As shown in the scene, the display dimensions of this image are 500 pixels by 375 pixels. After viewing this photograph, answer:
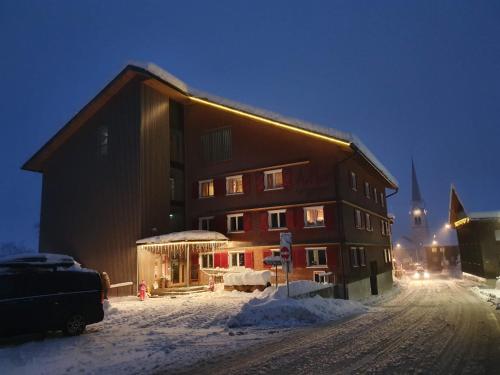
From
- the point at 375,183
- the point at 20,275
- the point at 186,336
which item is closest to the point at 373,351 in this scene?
the point at 186,336

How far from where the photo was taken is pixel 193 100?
31750 millimetres

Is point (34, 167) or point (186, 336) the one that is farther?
point (34, 167)

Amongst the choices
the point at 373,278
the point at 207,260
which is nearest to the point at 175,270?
the point at 207,260

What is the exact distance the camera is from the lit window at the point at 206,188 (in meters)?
30.5

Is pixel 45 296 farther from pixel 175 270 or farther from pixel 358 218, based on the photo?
pixel 358 218

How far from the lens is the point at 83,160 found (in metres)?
31.5

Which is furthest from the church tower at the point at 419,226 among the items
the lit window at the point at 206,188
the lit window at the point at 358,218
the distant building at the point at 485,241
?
the lit window at the point at 206,188

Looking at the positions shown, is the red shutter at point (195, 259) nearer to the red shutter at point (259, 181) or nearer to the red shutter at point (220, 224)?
the red shutter at point (220, 224)

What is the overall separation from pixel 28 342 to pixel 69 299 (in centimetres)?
164

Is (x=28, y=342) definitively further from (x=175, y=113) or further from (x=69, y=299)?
(x=175, y=113)

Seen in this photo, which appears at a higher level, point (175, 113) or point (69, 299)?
point (175, 113)

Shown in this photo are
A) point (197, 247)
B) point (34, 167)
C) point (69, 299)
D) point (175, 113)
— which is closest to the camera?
point (69, 299)

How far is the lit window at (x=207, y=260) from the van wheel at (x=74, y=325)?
16.0 metres

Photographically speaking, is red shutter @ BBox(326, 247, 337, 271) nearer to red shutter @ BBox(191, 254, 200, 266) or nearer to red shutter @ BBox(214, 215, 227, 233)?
red shutter @ BBox(214, 215, 227, 233)
